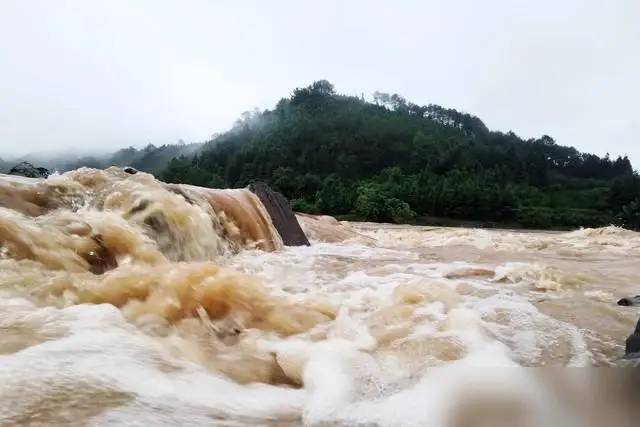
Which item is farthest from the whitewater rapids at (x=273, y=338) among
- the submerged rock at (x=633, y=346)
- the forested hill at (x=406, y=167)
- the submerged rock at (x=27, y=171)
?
the forested hill at (x=406, y=167)

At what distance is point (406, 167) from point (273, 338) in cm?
6140

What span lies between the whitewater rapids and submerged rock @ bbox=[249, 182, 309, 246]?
3493 mm

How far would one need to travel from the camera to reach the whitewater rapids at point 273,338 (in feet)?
5.67

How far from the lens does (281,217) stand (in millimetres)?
9125

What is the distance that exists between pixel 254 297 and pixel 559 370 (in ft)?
5.62

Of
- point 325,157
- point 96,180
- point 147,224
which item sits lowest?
point 147,224

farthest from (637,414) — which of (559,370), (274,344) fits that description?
(274,344)

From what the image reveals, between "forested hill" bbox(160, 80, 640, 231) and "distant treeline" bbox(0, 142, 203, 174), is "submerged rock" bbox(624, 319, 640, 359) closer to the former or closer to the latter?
"forested hill" bbox(160, 80, 640, 231)

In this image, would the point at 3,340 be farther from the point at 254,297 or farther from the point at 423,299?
the point at 423,299

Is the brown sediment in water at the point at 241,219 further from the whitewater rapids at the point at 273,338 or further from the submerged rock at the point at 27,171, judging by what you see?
the submerged rock at the point at 27,171

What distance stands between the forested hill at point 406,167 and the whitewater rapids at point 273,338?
28571 millimetres

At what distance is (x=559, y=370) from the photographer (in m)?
2.20

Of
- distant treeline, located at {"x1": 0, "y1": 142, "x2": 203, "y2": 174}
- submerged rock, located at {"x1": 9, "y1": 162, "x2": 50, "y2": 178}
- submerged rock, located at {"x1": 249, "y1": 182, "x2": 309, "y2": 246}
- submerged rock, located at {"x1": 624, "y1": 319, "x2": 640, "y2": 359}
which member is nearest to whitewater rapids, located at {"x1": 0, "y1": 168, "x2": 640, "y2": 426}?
submerged rock, located at {"x1": 624, "y1": 319, "x2": 640, "y2": 359}

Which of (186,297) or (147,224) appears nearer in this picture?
(186,297)
